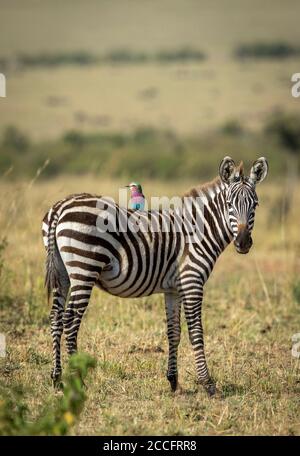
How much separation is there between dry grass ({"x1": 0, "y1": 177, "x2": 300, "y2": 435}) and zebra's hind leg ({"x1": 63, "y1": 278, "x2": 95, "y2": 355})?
0.47 m

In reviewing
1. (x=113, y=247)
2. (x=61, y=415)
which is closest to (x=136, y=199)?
(x=113, y=247)

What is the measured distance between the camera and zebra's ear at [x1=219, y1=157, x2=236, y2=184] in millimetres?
7637

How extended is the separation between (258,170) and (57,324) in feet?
7.30

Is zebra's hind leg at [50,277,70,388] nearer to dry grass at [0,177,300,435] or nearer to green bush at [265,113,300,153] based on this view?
dry grass at [0,177,300,435]

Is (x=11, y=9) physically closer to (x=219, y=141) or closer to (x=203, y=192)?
(x=219, y=141)

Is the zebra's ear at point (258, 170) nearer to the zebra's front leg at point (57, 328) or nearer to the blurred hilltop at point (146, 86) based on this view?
the zebra's front leg at point (57, 328)

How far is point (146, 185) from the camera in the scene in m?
23.2

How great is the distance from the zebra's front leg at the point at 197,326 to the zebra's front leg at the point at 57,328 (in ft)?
3.50

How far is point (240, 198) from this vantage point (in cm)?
752

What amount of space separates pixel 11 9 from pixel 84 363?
7717cm

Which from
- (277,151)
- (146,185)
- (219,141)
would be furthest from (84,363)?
(219,141)
